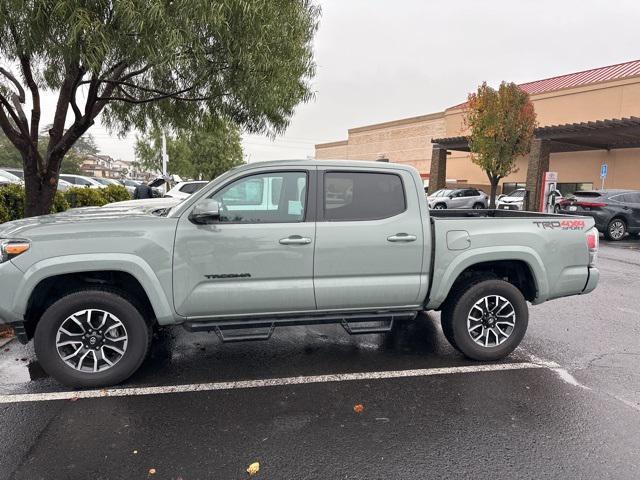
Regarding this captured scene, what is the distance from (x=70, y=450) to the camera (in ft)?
9.57

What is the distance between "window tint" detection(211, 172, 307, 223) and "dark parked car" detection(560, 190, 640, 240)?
13.7m

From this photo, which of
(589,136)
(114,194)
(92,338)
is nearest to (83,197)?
(114,194)

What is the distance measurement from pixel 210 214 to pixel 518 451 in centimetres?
276

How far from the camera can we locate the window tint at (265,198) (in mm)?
3912

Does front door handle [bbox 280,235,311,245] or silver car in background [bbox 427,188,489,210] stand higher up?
silver car in background [bbox 427,188,489,210]

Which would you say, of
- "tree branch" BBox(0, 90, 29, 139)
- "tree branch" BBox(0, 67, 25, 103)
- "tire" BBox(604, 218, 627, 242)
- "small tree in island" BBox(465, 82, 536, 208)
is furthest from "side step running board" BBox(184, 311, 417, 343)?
"small tree in island" BBox(465, 82, 536, 208)

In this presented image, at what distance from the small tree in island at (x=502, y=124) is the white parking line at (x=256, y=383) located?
62.6 ft

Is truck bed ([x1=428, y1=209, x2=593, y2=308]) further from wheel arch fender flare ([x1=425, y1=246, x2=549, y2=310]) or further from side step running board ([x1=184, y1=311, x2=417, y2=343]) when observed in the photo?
side step running board ([x1=184, y1=311, x2=417, y2=343])

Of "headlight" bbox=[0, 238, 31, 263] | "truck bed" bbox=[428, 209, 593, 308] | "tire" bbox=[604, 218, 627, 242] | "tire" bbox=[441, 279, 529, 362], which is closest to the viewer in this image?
"headlight" bbox=[0, 238, 31, 263]

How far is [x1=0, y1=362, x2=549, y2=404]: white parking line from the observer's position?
3.64 m

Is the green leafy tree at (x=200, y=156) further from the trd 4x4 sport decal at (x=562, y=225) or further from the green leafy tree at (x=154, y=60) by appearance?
the trd 4x4 sport decal at (x=562, y=225)

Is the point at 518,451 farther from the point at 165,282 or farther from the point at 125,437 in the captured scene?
the point at 165,282

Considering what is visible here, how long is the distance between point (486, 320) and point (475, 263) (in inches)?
22.9

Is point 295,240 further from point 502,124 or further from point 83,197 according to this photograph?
point 502,124
